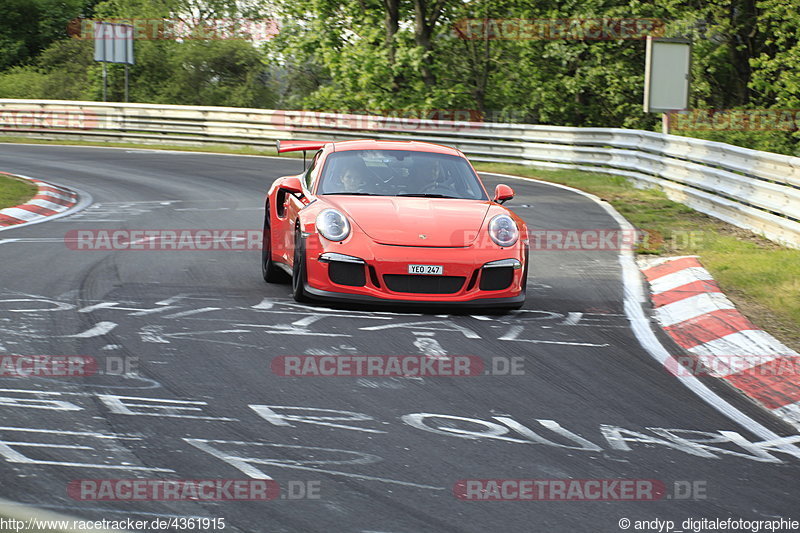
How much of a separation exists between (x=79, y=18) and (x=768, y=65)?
31348 mm

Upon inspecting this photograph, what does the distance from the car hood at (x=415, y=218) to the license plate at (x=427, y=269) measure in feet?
0.64

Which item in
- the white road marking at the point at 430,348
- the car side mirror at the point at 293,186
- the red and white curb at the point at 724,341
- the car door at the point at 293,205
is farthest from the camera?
the car side mirror at the point at 293,186

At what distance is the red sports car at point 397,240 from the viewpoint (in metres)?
7.71

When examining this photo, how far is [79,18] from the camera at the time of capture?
1825 inches

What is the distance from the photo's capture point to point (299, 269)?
8.03 m

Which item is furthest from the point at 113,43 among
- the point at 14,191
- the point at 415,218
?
the point at 415,218

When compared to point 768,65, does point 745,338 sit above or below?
below

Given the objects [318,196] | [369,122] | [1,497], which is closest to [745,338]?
[318,196]

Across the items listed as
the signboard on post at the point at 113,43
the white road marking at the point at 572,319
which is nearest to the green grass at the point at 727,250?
the white road marking at the point at 572,319

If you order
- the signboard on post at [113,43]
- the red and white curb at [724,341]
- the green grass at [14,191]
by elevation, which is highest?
the signboard on post at [113,43]

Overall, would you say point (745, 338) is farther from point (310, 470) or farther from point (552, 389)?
point (310, 470)

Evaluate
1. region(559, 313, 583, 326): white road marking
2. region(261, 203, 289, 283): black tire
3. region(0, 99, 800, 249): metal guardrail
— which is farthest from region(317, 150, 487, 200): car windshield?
region(0, 99, 800, 249): metal guardrail

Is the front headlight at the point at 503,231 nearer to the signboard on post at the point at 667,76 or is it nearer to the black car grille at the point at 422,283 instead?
the black car grille at the point at 422,283

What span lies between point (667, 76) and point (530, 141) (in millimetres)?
4648
